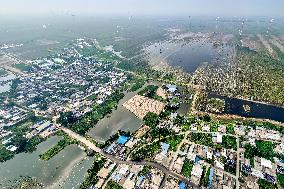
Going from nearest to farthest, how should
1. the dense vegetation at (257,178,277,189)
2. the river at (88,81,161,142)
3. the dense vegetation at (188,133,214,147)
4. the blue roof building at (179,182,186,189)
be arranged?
the blue roof building at (179,182,186,189) → the dense vegetation at (257,178,277,189) → the dense vegetation at (188,133,214,147) → the river at (88,81,161,142)

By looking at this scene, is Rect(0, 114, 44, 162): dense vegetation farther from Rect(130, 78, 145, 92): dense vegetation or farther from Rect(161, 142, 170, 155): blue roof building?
Rect(130, 78, 145, 92): dense vegetation

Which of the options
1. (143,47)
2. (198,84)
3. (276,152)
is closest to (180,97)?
(198,84)

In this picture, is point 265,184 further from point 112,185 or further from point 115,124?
point 115,124

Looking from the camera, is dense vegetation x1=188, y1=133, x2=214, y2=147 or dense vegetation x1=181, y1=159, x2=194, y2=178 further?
dense vegetation x1=188, y1=133, x2=214, y2=147

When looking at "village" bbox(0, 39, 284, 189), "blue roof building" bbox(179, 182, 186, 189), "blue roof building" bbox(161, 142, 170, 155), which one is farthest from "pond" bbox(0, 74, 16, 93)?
"blue roof building" bbox(179, 182, 186, 189)

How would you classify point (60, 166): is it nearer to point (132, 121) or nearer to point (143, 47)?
point (132, 121)

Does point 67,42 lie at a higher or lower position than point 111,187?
lower

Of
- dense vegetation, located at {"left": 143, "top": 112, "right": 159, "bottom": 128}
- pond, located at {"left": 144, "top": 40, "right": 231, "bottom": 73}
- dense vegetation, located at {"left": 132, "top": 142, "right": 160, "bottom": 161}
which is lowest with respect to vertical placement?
pond, located at {"left": 144, "top": 40, "right": 231, "bottom": 73}

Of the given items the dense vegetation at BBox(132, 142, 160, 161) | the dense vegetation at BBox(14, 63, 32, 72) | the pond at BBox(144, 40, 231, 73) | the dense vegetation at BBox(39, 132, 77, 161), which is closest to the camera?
the dense vegetation at BBox(132, 142, 160, 161)
